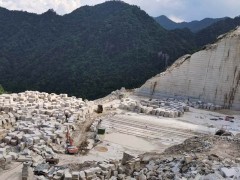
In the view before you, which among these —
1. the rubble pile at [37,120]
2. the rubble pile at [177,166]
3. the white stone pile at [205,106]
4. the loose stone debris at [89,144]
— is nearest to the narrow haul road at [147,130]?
the loose stone debris at [89,144]

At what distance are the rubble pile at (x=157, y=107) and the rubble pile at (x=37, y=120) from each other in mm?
2280

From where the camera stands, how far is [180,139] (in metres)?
16.4

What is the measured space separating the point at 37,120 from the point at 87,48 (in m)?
35.5

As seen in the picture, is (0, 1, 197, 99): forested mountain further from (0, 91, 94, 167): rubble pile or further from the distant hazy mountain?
the distant hazy mountain

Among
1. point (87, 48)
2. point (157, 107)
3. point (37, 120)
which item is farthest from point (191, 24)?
point (37, 120)

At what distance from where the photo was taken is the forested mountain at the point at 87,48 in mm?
40844

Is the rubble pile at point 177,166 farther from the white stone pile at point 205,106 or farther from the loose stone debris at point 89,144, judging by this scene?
the white stone pile at point 205,106

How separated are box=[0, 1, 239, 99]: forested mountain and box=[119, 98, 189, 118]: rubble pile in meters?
12.8

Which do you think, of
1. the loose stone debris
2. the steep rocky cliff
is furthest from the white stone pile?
the steep rocky cliff

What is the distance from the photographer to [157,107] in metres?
21.5

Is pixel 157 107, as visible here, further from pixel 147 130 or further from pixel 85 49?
pixel 85 49

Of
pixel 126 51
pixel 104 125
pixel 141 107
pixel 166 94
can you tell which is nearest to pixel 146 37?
pixel 126 51

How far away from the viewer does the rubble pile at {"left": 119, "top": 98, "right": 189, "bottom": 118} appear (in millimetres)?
20406

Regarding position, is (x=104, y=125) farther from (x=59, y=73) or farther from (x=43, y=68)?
(x=43, y=68)
